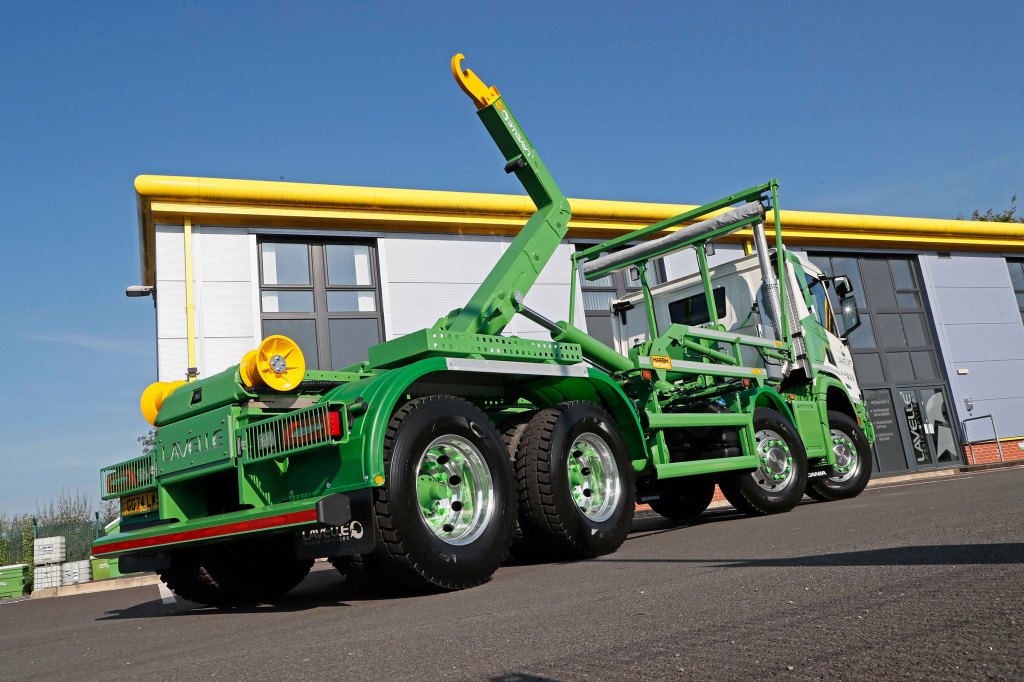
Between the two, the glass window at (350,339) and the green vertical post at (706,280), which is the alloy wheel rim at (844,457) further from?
the glass window at (350,339)

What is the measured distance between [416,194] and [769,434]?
853 centimetres

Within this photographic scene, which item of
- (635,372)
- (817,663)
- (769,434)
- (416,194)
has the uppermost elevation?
(416,194)

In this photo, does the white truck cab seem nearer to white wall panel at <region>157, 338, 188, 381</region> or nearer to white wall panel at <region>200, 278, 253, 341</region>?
white wall panel at <region>200, 278, 253, 341</region>

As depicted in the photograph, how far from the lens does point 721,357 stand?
9.00 m

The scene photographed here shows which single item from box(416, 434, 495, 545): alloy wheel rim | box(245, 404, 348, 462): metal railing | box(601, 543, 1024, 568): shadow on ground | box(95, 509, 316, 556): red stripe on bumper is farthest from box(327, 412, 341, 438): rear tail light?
box(601, 543, 1024, 568): shadow on ground

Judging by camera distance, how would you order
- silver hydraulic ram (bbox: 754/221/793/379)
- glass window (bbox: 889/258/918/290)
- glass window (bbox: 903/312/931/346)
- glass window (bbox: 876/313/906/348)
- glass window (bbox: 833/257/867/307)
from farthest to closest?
glass window (bbox: 889/258/918/290) → glass window (bbox: 903/312/931/346) → glass window (bbox: 876/313/906/348) → glass window (bbox: 833/257/867/307) → silver hydraulic ram (bbox: 754/221/793/379)

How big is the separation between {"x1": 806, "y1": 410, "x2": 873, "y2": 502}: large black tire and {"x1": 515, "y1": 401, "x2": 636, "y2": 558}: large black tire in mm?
4669

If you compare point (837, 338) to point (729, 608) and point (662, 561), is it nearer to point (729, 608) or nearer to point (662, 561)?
point (662, 561)

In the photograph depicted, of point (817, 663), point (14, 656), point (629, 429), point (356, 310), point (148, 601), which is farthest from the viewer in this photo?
point (356, 310)

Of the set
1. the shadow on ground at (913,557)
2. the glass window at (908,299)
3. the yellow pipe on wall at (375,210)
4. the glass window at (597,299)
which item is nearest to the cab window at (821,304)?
the glass window at (597,299)

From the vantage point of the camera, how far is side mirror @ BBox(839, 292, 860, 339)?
35.4 feet

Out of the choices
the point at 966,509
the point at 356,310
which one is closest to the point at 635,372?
the point at 966,509

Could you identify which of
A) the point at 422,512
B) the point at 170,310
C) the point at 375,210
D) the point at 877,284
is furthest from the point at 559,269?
the point at 422,512

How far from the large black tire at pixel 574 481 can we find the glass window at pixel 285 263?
363 inches
